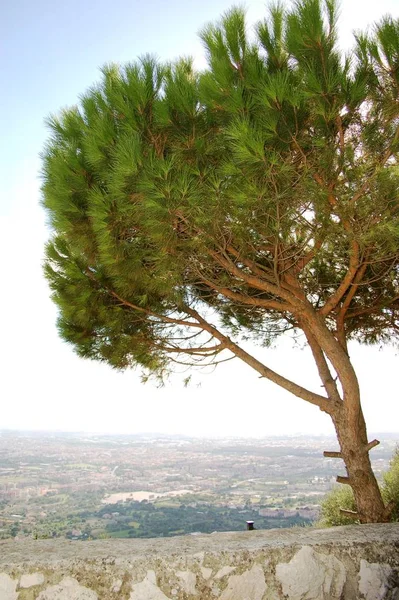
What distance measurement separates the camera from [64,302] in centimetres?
442

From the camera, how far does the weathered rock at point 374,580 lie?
6.84ft

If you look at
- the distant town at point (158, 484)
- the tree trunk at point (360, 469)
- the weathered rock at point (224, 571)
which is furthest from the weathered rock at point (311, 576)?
the distant town at point (158, 484)

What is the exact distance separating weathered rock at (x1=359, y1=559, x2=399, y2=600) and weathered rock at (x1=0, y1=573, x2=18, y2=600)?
1.44 m

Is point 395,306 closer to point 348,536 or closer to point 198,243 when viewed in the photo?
point 198,243

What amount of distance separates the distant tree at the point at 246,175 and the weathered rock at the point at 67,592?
7.10 feet

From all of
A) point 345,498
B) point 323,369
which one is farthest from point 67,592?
point 345,498

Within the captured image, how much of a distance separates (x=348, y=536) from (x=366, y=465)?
1.85 metres

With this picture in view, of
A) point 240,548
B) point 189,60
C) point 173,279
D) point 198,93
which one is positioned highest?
point 189,60

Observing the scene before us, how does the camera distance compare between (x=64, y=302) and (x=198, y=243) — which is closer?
(x=198, y=243)

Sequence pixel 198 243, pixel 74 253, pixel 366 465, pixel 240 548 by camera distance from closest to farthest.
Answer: pixel 240 548
pixel 198 243
pixel 366 465
pixel 74 253

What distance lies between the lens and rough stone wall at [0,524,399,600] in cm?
195

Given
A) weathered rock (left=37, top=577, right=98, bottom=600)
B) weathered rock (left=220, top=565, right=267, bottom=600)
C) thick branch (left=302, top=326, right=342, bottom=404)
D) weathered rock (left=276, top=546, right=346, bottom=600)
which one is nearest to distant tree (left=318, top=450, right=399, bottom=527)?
thick branch (left=302, top=326, right=342, bottom=404)

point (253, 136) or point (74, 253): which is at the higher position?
point (253, 136)

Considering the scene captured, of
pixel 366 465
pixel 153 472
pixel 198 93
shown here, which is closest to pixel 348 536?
pixel 366 465
